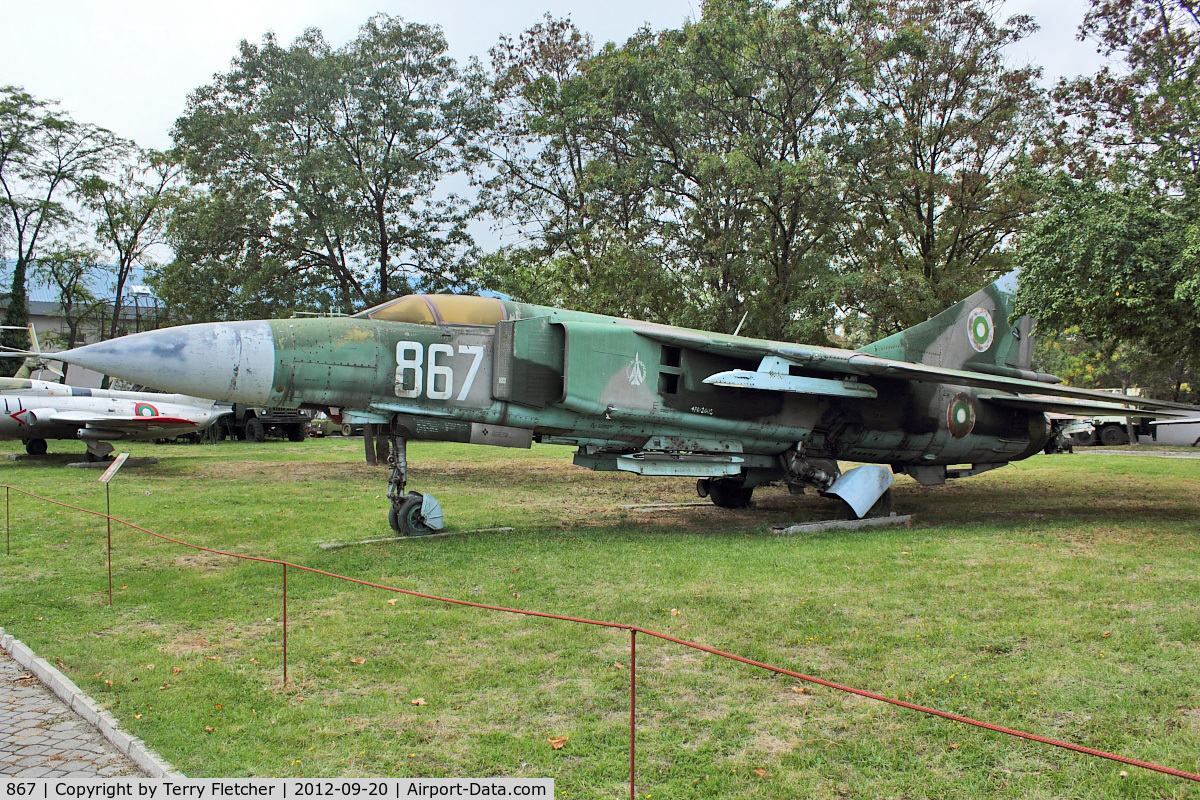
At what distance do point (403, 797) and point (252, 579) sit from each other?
184 inches

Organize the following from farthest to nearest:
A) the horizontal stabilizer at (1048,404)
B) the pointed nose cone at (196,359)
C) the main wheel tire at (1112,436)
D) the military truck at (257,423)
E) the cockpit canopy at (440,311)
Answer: the main wheel tire at (1112,436)
the military truck at (257,423)
the horizontal stabilizer at (1048,404)
the cockpit canopy at (440,311)
the pointed nose cone at (196,359)

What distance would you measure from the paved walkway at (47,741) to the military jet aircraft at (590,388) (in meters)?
3.72

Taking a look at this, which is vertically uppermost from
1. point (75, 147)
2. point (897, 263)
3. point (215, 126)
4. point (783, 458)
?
point (75, 147)

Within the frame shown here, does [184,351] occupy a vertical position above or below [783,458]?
above

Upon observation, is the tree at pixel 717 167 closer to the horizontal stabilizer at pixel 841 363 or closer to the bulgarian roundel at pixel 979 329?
the bulgarian roundel at pixel 979 329

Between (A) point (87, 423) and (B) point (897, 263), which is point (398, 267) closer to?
(A) point (87, 423)

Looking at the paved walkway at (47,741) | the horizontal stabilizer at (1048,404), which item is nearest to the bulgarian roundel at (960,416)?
the horizontal stabilizer at (1048,404)

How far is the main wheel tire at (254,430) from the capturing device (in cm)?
2959

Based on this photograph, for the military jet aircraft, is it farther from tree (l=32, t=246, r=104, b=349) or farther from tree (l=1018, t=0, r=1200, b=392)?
tree (l=32, t=246, r=104, b=349)

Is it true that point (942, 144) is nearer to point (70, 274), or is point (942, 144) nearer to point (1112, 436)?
point (1112, 436)

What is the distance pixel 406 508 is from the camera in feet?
32.3

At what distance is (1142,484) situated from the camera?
17172 millimetres

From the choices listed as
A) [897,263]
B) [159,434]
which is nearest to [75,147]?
[159,434]

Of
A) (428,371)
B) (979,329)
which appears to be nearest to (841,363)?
(979,329)
